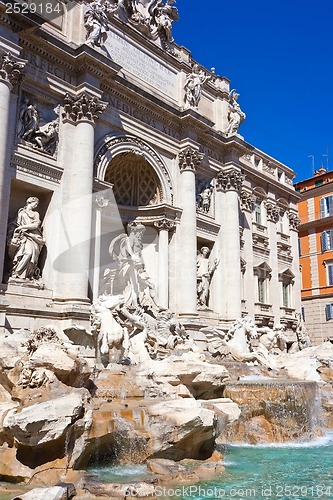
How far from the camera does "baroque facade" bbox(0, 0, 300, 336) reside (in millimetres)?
14648

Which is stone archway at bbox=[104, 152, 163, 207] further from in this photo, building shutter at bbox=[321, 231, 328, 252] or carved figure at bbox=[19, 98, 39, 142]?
building shutter at bbox=[321, 231, 328, 252]

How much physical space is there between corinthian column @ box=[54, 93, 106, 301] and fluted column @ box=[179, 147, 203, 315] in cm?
492

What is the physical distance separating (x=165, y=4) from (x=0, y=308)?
1577 centimetres

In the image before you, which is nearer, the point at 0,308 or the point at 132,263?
the point at 0,308

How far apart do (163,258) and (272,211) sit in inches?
408

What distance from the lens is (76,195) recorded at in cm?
1555

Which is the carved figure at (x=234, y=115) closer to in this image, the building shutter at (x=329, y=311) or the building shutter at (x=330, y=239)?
the building shutter at (x=330, y=239)

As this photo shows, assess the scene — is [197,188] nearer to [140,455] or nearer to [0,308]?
[0,308]

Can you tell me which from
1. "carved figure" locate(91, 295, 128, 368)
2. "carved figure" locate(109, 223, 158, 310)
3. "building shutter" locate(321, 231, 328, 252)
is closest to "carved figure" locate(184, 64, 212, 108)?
"carved figure" locate(109, 223, 158, 310)

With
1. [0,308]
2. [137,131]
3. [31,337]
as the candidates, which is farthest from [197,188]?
[31,337]

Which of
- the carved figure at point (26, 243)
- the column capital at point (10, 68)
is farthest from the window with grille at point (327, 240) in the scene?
the column capital at point (10, 68)

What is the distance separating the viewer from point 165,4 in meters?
21.3

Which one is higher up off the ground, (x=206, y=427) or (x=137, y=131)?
(x=137, y=131)

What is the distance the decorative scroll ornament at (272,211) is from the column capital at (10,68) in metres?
16.4
